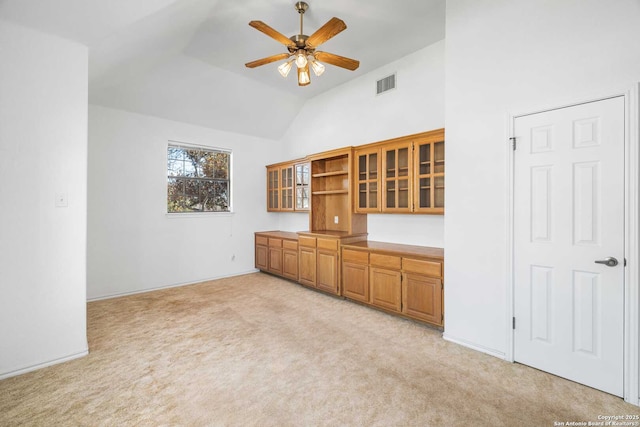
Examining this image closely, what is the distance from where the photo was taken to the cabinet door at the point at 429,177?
3.42 m

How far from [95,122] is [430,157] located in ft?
15.6

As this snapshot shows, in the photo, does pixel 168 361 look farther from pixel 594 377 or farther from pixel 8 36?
pixel 594 377

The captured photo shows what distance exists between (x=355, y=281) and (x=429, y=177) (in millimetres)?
1713

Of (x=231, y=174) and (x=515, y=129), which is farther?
(x=231, y=174)

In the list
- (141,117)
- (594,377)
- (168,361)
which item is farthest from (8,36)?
(594,377)

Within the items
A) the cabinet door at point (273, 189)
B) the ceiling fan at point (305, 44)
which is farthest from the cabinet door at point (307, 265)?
the ceiling fan at point (305, 44)

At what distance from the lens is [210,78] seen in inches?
179

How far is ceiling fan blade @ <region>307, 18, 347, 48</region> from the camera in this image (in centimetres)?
244

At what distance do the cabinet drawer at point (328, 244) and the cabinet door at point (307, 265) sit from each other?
0.19 meters

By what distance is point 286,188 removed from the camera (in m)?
5.73

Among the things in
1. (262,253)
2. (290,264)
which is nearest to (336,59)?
(290,264)

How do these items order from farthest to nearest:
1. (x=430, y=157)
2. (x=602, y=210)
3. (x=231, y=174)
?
(x=231, y=174), (x=430, y=157), (x=602, y=210)

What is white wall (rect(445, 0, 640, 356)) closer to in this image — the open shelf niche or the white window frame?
the open shelf niche

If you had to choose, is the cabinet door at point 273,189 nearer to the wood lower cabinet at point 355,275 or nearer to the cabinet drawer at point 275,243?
the cabinet drawer at point 275,243
